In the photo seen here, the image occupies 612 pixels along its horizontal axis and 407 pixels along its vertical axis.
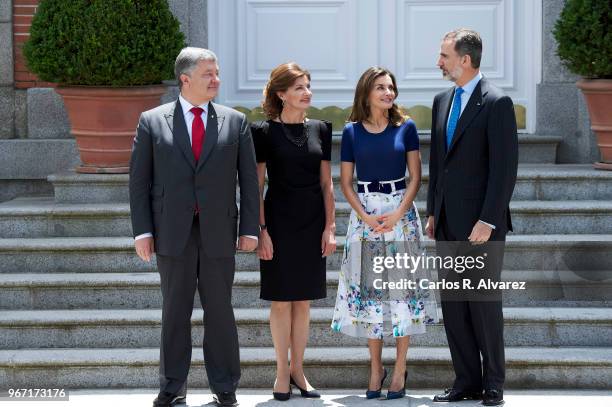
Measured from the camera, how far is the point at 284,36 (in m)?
8.76

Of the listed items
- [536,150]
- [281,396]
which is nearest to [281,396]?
[281,396]

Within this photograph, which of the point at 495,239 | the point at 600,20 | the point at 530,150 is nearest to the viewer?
the point at 495,239

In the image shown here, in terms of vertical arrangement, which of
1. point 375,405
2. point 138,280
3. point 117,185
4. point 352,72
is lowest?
point 375,405

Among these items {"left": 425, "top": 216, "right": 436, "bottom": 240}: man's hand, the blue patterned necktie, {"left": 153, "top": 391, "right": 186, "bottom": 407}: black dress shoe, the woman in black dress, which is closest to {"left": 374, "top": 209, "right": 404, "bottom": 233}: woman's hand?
{"left": 425, "top": 216, "right": 436, "bottom": 240}: man's hand

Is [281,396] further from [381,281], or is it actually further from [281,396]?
[381,281]

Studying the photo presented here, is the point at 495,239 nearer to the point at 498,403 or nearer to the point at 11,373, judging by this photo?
the point at 498,403

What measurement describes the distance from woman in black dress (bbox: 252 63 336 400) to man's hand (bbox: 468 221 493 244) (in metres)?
0.76

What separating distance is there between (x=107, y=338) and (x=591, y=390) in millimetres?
2623

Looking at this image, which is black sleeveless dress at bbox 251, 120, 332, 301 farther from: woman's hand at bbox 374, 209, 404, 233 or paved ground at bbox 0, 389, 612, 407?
paved ground at bbox 0, 389, 612, 407

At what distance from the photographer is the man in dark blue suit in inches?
232

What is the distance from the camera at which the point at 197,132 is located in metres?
6.03

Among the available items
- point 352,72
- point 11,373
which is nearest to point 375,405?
point 11,373

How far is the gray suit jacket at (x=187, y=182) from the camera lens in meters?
5.94

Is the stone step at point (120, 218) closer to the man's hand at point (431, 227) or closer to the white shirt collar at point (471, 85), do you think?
the man's hand at point (431, 227)
